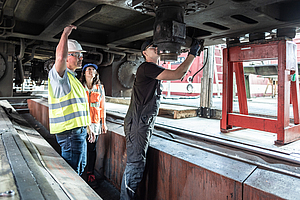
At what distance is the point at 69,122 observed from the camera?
229 cm

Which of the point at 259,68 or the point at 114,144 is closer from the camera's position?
the point at 114,144

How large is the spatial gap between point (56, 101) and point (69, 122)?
0.27m

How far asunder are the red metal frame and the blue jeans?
2.09 m

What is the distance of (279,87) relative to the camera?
253 centimetres

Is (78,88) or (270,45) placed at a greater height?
(270,45)

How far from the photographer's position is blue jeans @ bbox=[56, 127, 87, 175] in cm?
233

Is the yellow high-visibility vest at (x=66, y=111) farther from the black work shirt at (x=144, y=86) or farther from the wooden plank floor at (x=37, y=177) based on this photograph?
the black work shirt at (x=144, y=86)

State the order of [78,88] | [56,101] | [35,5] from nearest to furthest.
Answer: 1. [56,101]
2. [78,88]
3. [35,5]

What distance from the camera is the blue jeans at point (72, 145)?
233 centimetres

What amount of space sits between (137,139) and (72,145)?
0.76m

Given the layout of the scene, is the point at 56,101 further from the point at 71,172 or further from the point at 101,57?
the point at 101,57

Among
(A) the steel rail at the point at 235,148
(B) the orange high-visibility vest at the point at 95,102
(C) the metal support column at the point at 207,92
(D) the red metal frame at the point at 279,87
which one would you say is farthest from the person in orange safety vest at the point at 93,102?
(C) the metal support column at the point at 207,92

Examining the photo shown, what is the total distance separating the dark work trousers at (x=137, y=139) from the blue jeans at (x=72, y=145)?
0.57 metres

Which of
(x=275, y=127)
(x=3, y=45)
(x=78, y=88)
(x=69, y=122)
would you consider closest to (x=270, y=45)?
(x=275, y=127)
